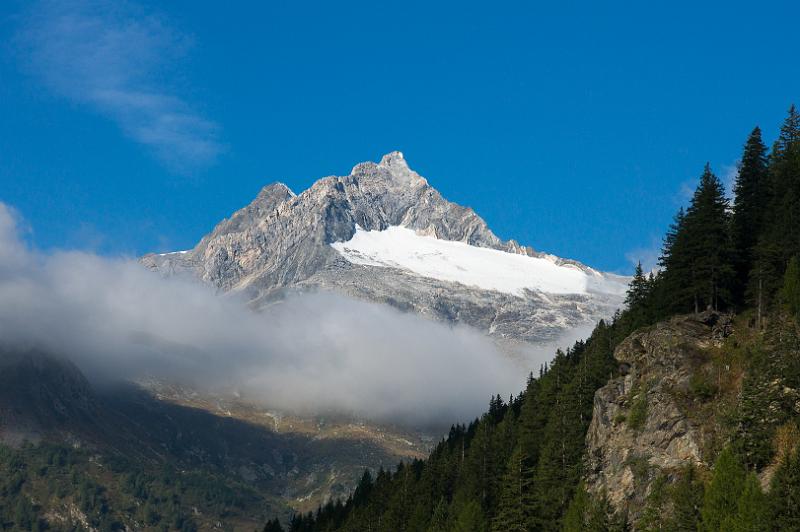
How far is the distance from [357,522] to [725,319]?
297 ft

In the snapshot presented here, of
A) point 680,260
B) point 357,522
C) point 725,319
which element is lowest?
point 357,522

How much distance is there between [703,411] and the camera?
9500 centimetres

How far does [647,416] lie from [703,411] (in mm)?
7887

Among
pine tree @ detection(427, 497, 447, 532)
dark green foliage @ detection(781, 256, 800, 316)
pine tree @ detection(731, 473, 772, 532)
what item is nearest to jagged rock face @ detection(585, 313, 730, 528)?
dark green foliage @ detection(781, 256, 800, 316)

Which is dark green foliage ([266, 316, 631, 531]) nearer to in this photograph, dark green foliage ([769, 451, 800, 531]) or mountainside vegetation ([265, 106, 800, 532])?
mountainside vegetation ([265, 106, 800, 532])

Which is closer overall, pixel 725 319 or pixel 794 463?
pixel 794 463

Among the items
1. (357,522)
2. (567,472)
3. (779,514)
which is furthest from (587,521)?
(357,522)

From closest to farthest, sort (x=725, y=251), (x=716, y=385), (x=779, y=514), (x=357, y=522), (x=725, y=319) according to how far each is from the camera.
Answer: (x=779, y=514) → (x=716, y=385) → (x=725, y=319) → (x=725, y=251) → (x=357, y=522)

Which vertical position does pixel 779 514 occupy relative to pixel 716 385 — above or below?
below

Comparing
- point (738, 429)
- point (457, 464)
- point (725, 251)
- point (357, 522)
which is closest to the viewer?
point (738, 429)

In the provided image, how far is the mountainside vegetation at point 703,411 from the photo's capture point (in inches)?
3292

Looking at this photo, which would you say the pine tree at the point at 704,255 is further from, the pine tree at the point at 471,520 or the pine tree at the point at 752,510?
the pine tree at the point at 471,520

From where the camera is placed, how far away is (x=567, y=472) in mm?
115938

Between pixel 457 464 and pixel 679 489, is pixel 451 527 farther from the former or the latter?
pixel 679 489
